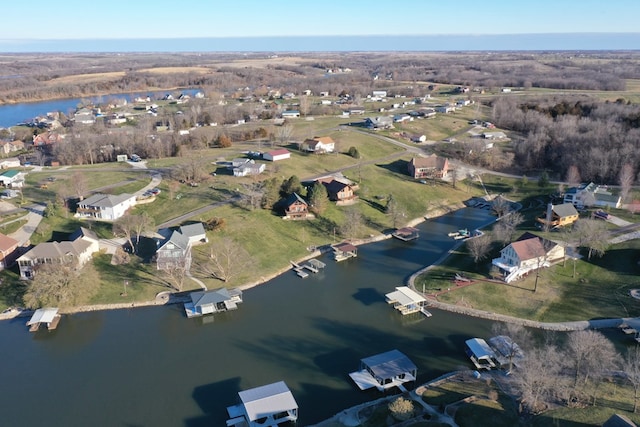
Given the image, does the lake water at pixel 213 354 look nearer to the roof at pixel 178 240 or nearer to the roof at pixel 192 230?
the roof at pixel 178 240

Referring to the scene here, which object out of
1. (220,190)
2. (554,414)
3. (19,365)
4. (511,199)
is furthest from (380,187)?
(19,365)

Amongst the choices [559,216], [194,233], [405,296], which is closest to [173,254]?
[194,233]

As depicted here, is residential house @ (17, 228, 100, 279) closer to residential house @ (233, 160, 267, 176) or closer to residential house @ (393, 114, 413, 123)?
residential house @ (233, 160, 267, 176)

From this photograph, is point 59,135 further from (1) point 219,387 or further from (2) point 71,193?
(1) point 219,387

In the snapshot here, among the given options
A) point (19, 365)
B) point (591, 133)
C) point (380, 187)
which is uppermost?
point (591, 133)

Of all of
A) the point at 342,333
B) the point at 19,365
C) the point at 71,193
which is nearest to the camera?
the point at 19,365

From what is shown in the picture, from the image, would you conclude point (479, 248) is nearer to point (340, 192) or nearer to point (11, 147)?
point (340, 192)
